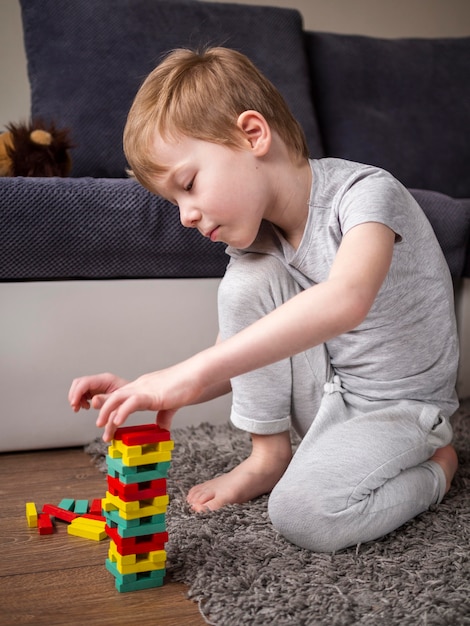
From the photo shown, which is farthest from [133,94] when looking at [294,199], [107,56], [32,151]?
[294,199]

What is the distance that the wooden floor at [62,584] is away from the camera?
793 millimetres

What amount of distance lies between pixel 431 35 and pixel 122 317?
2.23 metres

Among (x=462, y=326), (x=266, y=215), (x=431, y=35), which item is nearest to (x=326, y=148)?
(x=462, y=326)

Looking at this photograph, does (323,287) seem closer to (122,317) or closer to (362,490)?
(362,490)

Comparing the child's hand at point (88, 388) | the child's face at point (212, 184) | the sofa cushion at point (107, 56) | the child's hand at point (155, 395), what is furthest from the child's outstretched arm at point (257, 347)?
the sofa cushion at point (107, 56)

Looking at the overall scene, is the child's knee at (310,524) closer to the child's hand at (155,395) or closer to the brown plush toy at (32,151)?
the child's hand at (155,395)

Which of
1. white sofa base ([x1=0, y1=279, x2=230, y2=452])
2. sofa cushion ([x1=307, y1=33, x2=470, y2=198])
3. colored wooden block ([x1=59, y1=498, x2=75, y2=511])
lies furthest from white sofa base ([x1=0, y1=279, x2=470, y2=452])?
sofa cushion ([x1=307, y1=33, x2=470, y2=198])

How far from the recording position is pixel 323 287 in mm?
818

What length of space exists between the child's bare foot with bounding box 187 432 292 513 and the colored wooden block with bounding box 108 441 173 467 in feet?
0.83

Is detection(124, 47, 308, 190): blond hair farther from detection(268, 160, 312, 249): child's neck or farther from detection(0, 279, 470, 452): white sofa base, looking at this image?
detection(0, 279, 470, 452): white sofa base

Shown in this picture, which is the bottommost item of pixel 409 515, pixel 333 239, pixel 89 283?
pixel 409 515

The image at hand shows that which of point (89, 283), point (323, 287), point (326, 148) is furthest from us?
point (326, 148)

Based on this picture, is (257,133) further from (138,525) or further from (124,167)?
(124,167)

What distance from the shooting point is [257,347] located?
0.79 metres
